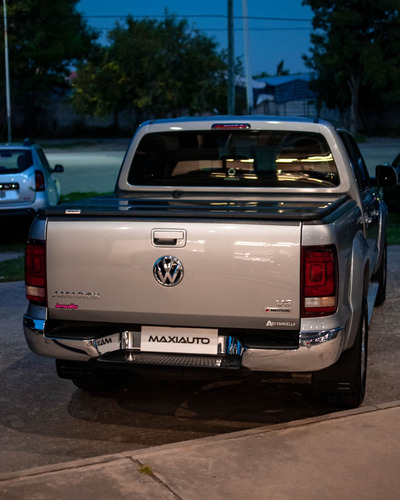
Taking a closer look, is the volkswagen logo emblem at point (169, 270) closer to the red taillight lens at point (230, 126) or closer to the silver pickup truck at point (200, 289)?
the silver pickup truck at point (200, 289)

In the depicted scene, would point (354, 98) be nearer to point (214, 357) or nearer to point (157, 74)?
point (157, 74)

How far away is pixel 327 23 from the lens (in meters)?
67.7

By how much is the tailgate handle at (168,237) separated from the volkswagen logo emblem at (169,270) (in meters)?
0.08

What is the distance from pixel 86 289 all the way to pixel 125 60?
60263 millimetres

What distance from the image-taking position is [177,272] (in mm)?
5359

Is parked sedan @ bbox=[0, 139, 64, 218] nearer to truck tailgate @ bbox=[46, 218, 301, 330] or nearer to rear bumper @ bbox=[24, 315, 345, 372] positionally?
rear bumper @ bbox=[24, 315, 345, 372]

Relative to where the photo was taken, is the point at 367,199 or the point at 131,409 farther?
the point at 367,199

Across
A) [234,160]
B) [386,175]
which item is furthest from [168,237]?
[386,175]

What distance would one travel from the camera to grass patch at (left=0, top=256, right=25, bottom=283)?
1188 centimetres

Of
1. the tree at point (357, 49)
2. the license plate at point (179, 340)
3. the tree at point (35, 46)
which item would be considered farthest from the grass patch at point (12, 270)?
the tree at point (35, 46)

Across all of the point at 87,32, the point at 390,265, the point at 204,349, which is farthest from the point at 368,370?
the point at 87,32

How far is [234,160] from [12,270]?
6202mm

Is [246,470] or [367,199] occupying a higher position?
[367,199]

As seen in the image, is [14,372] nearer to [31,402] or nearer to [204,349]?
[31,402]
